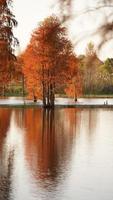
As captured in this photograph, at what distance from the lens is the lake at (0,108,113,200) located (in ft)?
46.0

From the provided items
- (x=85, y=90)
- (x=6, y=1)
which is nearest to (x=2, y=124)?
(x=6, y=1)

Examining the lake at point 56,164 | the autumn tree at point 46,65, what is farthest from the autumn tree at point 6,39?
the autumn tree at point 46,65

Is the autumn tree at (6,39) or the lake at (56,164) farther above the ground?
the autumn tree at (6,39)

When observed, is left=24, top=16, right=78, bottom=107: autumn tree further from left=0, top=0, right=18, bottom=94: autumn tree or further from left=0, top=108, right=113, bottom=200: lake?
left=0, top=108, right=113, bottom=200: lake

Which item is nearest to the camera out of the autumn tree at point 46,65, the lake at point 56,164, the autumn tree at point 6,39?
the lake at point 56,164

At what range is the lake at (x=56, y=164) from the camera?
14.0m

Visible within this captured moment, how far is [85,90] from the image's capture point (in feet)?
424

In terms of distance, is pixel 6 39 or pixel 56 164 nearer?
pixel 56 164

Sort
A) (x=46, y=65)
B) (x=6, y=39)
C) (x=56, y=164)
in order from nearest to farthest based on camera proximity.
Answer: (x=56, y=164), (x=6, y=39), (x=46, y=65)

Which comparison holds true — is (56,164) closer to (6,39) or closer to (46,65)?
(6,39)

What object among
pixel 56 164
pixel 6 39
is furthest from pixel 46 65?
pixel 56 164

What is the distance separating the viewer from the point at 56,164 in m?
19.0

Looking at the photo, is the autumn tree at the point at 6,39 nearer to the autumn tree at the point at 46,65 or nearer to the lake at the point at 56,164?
the lake at the point at 56,164

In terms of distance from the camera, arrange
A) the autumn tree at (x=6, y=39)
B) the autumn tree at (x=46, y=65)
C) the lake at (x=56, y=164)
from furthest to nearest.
Result: the autumn tree at (x=46, y=65)
the autumn tree at (x=6, y=39)
the lake at (x=56, y=164)
